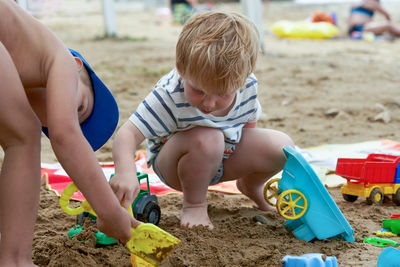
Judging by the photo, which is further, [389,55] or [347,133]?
[389,55]

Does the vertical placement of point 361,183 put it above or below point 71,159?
below

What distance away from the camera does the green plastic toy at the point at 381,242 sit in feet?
5.10

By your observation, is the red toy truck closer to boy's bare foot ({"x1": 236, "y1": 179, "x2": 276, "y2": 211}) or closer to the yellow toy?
boy's bare foot ({"x1": 236, "y1": 179, "x2": 276, "y2": 211})

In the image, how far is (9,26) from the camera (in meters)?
1.28

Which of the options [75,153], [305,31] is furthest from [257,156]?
[305,31]

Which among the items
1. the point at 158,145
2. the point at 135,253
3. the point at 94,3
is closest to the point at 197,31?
the point at 158,145

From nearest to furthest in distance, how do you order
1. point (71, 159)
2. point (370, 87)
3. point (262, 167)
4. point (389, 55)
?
point (71, 159) → point (262, 167) → point (370, 87) → point (389, 55)

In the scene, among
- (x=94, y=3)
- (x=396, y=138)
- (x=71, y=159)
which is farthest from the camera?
(x=94, y=3)

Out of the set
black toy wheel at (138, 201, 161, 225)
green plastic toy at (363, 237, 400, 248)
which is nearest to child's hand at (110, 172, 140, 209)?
black toy wheel at (138, 201, 161, 225)

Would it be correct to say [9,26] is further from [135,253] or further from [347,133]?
[347,133]

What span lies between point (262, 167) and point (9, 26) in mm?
946

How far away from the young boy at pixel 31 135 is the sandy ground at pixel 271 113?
0.21m

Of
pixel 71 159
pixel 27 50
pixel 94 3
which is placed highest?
pixel 27 50

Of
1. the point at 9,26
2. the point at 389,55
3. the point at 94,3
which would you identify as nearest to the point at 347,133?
the point at 9,26
